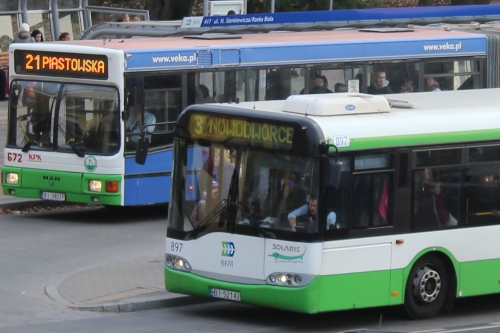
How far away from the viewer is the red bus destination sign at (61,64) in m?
16.3

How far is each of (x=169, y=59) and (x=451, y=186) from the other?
6647mm

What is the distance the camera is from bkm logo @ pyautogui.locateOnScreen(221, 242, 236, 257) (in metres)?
10.7

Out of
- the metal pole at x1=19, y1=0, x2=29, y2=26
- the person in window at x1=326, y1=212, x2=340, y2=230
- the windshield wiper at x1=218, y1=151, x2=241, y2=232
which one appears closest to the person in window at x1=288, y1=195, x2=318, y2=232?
the person in window at x1=326, y1=212, x2=340, y2=230

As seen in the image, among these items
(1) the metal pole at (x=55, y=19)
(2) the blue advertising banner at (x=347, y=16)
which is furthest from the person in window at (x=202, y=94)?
(1) the metal pole at (x=55, y=19)

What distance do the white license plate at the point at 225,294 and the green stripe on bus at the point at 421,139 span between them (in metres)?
1.72

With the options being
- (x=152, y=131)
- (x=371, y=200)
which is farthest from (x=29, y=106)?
(x=371, y=200)

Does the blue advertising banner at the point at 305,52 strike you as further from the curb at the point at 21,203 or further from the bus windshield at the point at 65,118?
the curb at the point at 21,203

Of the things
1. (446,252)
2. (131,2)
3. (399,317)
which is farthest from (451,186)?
(131,2)

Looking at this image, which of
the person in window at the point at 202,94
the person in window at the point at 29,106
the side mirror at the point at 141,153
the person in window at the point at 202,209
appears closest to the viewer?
the person in window at the point at 202,209

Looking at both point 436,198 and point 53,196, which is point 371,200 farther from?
point 53,196

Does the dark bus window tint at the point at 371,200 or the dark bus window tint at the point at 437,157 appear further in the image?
the dark bus window tint at the point at 437,157

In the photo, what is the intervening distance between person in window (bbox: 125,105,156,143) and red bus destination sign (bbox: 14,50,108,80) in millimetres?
671

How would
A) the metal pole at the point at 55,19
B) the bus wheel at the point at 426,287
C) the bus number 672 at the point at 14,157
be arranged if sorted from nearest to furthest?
1. the bus wheel at the point at 426,287
2. the bus number 672 at the point at 14,157
3. the metal pole at the point at 55,19

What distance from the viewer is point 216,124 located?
36.2 ft
